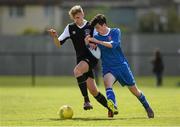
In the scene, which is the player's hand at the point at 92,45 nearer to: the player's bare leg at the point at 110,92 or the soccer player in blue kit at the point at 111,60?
the soccer player in blue kit at the point at 111,60

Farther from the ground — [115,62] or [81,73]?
[115,62]

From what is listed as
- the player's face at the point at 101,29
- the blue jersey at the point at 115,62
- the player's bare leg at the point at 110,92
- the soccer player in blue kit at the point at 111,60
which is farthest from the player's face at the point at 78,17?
the player's bare leg at the point at 110,92

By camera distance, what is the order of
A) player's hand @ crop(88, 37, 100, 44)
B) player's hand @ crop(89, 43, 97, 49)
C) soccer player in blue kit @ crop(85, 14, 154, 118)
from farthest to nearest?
1. player's hand @ crop(89, 43, 97, 49)
2. soccer player in blue kit @ crop(85, 14, 154, 118)
3. player's hand @ crop(88, 37, 100, 44)

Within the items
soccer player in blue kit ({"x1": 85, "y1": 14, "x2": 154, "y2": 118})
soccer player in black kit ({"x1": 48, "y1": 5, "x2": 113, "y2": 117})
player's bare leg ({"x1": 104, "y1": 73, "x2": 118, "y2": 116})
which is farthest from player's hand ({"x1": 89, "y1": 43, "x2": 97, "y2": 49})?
player's bare leg ({"x1": 104, "y1": 73, "x2": 118, "y2": 116})

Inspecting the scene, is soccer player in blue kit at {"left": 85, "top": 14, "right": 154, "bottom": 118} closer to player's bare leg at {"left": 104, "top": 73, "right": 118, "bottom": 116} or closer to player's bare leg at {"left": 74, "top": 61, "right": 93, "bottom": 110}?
player's bare leg at {"left": 104, "top": 73, "right": 118, "bottom": 116}

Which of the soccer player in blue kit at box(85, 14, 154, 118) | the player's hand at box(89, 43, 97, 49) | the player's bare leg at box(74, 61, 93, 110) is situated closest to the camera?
the soccer player in blue kit at box(85, 14, 154, 118)

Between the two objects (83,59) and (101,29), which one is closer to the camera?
(101,29)

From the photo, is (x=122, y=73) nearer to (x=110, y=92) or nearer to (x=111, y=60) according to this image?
(x=111, y=60)

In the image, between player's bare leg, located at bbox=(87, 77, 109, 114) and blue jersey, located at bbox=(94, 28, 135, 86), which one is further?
player's bare leg, located at bbox=(87, 77, 109, 114)

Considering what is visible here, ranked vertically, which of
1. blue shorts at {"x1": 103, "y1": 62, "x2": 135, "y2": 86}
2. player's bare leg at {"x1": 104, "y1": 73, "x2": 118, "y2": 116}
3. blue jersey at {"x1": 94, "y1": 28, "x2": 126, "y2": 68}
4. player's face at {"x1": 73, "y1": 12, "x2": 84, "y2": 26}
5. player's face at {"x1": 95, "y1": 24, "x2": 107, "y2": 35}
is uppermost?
player's face at {"x1": 73, "y1": 12, "x2": 84, "y2": 26}

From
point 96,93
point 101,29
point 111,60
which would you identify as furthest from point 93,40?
point 96,93

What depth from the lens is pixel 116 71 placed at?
49.1ft

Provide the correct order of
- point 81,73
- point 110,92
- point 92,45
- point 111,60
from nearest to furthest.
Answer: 1. point 110,92
2. point 111,60
3. point 92,45
4. point 81,73

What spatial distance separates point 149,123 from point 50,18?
6337cm
